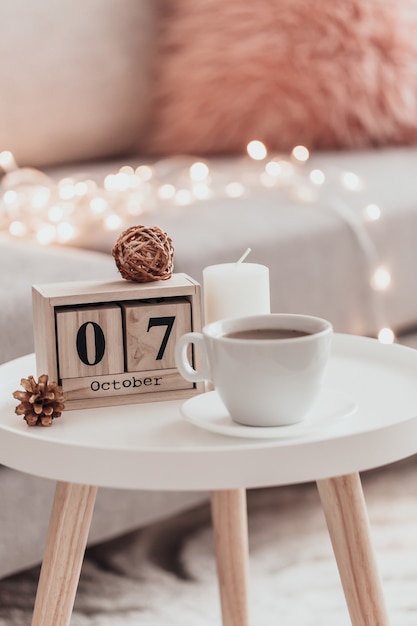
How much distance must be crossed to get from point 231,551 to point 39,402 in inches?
15.1

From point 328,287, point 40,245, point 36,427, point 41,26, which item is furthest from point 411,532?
point 41,26

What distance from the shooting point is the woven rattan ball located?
862mm

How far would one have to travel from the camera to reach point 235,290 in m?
0.89

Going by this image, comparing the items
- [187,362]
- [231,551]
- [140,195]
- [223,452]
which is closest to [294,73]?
[140,195]

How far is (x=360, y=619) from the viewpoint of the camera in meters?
0.85

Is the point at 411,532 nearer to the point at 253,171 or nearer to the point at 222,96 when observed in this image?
the point at 253,171

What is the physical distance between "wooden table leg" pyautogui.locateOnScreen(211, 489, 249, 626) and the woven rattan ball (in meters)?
0.30

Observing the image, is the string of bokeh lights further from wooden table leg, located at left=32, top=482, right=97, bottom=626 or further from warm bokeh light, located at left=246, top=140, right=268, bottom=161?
wooden table leg, located at left=32, top=482, right=97, bottom=626

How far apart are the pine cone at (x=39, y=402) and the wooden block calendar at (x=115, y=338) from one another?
4cm

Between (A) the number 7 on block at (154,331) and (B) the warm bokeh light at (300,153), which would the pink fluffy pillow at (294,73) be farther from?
(A) the number 7 on block at (154,331)

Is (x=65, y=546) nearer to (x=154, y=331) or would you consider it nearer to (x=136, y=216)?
(x=154, y=331)

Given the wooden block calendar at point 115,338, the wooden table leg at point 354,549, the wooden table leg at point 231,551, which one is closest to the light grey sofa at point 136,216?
the wooden table leg at point 231,551

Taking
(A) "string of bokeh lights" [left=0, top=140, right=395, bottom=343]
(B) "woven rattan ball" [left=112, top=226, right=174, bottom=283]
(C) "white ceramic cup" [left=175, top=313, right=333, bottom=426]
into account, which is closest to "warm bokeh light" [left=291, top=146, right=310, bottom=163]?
(A) "string of bokeh lights" [left=0, top=140, right=395, bottom=343]

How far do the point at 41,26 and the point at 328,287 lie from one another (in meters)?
0.83
